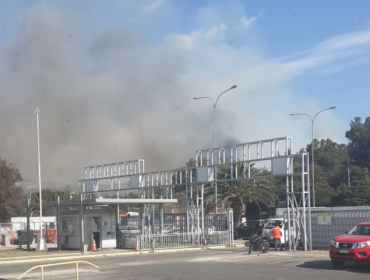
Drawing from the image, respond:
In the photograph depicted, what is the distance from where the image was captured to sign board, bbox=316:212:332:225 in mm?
29531

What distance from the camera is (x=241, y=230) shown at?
143ft

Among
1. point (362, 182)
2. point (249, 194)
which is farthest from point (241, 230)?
point (362, 182)

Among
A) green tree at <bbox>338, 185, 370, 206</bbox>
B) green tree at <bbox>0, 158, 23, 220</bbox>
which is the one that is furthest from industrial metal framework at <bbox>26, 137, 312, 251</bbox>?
green tree at <bbox>338, 185, 370, 206</bbox>

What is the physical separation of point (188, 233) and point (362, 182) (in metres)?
39.7

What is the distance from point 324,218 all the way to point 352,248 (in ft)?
37.1

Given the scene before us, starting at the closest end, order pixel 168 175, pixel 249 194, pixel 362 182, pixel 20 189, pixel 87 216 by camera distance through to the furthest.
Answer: pixel 87 216
pixel 168 175
pixel 249 194
pixel 20 189
pixel 362 182

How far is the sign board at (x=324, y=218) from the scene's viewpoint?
96.9 feet

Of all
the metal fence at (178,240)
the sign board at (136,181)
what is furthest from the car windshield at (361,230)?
the sign board at (136,181)

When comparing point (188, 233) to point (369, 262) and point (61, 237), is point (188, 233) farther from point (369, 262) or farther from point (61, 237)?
A: point (369, 262)

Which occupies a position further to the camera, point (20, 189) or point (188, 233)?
point (20, 189)

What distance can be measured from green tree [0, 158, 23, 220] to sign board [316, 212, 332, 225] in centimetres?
3309

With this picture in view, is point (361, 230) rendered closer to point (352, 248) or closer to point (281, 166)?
point (352, 248)

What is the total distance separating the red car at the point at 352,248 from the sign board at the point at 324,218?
958 centimetres

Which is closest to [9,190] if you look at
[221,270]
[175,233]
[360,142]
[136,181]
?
[136,181]
